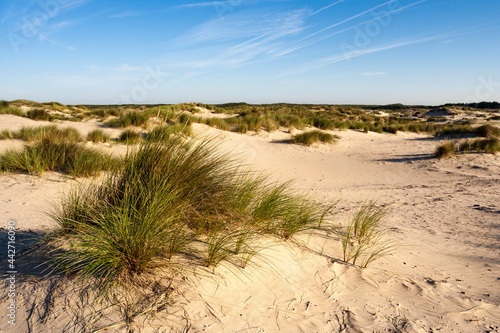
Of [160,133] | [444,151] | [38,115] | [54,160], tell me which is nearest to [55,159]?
[54,160]

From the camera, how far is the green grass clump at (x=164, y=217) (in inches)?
84.7

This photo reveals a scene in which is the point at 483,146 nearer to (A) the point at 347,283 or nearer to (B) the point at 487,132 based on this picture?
(B) the point at 487,132

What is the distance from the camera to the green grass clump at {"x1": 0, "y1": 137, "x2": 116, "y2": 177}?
5609 millimetres

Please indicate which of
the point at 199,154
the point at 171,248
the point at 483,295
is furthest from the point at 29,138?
the point at 483,295

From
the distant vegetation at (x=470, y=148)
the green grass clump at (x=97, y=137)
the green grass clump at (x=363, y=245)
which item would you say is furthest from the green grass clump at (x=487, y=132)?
the green grass clump at (x=97, y=137)

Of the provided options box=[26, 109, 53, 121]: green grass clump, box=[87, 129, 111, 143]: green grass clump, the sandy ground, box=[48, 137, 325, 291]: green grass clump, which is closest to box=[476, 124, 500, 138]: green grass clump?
the sandy ground

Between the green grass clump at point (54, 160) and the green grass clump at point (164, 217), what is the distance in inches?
113

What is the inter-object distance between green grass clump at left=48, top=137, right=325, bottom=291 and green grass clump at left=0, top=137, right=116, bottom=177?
2.88 m

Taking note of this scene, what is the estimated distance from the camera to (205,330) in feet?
6.07


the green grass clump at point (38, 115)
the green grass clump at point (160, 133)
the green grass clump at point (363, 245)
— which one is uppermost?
the green grass clump at point (160, 133)

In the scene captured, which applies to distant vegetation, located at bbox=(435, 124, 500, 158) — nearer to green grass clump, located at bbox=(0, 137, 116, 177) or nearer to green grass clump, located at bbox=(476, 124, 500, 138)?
green grass clump, located at bbox=(476, 124, 500, 138)

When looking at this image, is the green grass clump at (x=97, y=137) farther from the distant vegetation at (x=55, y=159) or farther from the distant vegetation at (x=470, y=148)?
the distant vegetation at (x=470, y=148)

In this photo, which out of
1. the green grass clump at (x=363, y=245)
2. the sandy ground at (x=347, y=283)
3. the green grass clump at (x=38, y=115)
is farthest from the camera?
the green grass clump at (x=38, y=115)

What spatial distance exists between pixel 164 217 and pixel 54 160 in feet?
15.9
